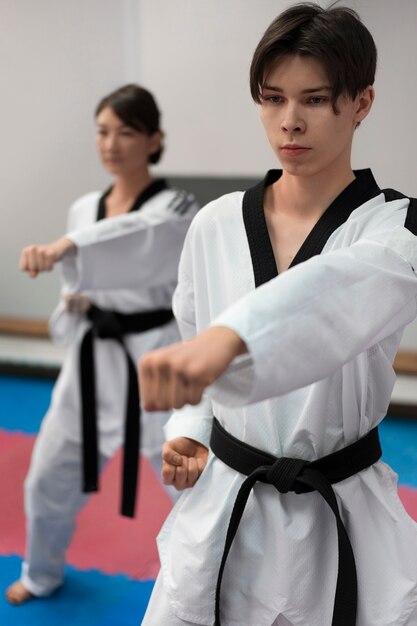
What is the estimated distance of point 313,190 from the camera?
4.15 feet

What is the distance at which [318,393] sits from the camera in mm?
1209

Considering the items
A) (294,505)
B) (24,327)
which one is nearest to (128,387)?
(294,505)

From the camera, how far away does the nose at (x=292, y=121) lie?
Answer: 1162 mm

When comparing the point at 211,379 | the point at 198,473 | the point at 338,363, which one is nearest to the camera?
the point at 211,379

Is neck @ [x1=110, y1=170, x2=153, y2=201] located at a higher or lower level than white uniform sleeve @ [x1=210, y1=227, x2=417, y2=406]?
lower

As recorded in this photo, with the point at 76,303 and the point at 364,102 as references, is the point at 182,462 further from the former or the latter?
the point at 76,303

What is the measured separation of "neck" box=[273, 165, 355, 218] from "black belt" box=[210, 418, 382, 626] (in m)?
0.35

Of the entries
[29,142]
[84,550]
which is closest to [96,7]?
[29,142]

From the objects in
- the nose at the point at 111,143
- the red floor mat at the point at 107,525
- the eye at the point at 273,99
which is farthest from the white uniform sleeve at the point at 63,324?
the eye at the point at 273,99

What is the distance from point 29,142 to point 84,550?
1.30 m

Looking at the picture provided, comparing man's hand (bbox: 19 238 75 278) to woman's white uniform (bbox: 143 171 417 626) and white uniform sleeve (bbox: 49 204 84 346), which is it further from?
white uniform sleeve (bbox: 49 204 84 346)

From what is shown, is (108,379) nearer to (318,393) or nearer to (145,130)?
(145,130)

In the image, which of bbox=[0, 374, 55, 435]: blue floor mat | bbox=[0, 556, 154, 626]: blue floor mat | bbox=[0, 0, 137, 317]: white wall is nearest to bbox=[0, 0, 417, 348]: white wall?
bbox=[0, 0, 137, 317]: white wall

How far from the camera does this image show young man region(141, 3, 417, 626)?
1.16 meters
